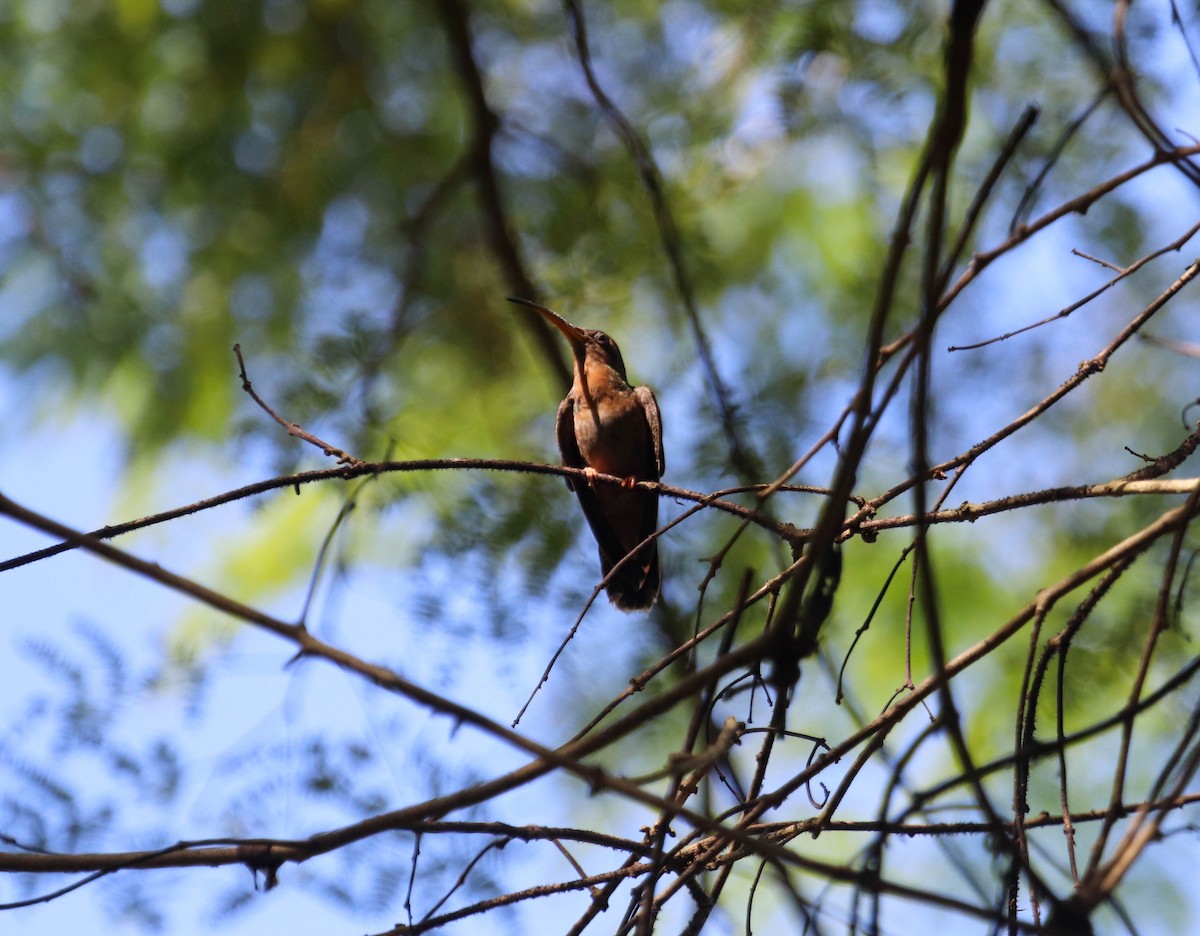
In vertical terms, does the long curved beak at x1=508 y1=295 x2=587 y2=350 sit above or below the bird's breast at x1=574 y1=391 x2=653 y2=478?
above

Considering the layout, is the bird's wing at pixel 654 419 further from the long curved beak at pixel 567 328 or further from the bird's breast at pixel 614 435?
the long curved beak at pixel 567 328

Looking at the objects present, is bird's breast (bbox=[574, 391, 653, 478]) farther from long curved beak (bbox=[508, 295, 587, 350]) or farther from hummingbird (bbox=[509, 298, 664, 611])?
long curved beak (bbox=[508, 295, 587, 350])

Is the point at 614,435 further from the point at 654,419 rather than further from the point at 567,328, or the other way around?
the point at 567,328

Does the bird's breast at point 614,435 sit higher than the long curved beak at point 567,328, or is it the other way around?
the long curved beak at point 567,328

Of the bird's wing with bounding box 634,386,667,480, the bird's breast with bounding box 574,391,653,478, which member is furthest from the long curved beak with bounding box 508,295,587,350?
the bird's wing with bounding box 634,386,667,480

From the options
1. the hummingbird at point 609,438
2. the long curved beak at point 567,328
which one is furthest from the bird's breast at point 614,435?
the long curved beak at point 567,328

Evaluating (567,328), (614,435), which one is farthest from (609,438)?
(567,328)

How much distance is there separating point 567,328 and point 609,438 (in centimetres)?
63

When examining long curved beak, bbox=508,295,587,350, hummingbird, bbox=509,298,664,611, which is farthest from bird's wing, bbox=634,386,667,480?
long curved beak, bbox=508,295,587,350

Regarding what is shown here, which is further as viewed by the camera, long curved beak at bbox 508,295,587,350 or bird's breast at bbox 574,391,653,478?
bird's breast at bbox 574,391,653,478

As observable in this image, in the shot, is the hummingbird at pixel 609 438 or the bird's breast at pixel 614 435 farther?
the bird's breast at pixel 614 435

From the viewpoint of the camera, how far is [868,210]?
723 cm

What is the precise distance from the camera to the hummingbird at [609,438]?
5.97 m

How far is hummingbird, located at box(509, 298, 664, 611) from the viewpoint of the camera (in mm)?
5973
